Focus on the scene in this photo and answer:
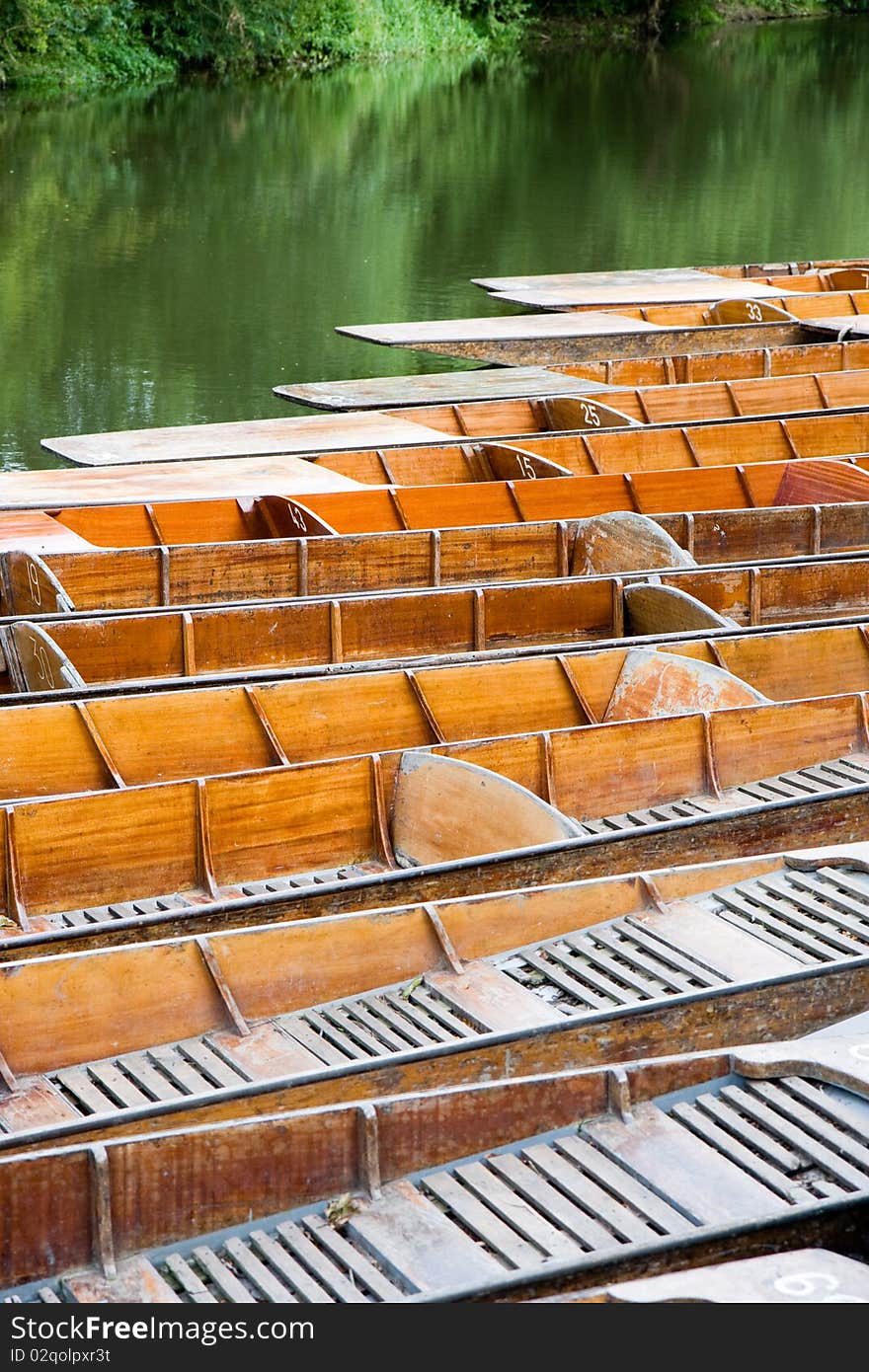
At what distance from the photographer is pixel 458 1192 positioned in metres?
4.97

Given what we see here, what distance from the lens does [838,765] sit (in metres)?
8.13

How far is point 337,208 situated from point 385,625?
2004 centimetres

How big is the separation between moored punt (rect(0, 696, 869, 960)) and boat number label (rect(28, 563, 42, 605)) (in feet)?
8.95

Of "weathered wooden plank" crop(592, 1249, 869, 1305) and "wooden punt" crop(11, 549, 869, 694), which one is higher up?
"wooden punt" crop(11, 549, 869, 694)

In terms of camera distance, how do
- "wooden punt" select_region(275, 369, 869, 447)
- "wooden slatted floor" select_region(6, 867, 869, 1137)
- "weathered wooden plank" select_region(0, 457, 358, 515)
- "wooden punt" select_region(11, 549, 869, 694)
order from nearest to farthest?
"wooden slatted floor" select_region(6, 867, 869, 1137)
"wooden punt" select_region(11, 549, 869, 694)
"weathered wooden plank" select_region(0, 457, 358, 515)
"wooden punt" select_region(275, 369, 869, 447)

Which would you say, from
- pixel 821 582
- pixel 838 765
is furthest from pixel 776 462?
pixel 838 765

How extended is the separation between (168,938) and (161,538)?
5.21m

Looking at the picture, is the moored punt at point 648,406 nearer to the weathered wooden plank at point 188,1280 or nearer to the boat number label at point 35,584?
the boat number label at point 35,584

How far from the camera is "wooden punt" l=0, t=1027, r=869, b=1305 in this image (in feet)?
15.1

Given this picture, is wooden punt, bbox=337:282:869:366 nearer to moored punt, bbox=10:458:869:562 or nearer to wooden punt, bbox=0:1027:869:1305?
moored punt, bbox=10:458:869:562

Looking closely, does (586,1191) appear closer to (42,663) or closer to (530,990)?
(530,990)

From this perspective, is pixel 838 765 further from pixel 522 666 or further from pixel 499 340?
pixel 499 340

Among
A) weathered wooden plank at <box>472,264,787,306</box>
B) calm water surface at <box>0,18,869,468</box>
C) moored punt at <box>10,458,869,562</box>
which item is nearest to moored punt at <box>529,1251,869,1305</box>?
moored punt at <box>10,458,869,562</box>

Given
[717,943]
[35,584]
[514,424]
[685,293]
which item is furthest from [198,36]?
[717,943]
